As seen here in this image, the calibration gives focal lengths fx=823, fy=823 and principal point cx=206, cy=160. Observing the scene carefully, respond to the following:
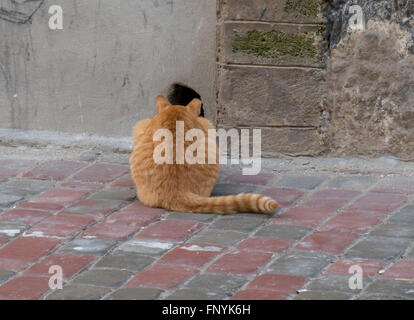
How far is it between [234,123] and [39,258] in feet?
6.43

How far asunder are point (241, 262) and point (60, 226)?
1136 mm

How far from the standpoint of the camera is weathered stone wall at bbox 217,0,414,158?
540 centimetres

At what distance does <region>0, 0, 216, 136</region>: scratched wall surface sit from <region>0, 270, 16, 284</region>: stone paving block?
7.19 ft

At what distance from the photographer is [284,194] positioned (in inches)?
203

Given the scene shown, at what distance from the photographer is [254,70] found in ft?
18.2

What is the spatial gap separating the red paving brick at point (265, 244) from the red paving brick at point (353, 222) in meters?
0.33

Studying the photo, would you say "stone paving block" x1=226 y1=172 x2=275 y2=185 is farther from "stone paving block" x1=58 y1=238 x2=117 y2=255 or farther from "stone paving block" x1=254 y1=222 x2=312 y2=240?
"stone paving block" x1=58 y1=238 x2=117 y2=255

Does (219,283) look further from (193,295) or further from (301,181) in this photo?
(301,181)

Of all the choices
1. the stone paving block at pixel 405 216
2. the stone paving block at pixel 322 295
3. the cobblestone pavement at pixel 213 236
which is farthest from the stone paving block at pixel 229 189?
the stone paving block at pixel 322 295

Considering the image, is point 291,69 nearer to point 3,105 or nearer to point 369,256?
point 369,256

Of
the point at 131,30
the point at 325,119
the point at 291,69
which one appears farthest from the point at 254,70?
the point at 131,30

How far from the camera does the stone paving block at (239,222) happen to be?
181 inches

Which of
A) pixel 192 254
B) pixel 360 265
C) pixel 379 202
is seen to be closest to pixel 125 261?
pixel 192 254

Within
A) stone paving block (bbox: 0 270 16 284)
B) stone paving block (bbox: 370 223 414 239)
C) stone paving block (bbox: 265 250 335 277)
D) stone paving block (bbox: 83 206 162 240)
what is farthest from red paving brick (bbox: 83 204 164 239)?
stone paving block (bbox: 370 223 414 239)
